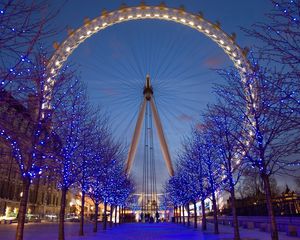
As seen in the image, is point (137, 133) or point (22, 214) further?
point (137, 133)

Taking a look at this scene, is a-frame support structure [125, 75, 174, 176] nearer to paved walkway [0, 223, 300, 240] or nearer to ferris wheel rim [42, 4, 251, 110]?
ferris wheel rim [42, 4, 251, 110]

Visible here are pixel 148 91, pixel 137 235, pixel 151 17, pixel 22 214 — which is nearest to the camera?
pixel 22 214

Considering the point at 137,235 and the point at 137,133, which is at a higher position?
the point at 137,133

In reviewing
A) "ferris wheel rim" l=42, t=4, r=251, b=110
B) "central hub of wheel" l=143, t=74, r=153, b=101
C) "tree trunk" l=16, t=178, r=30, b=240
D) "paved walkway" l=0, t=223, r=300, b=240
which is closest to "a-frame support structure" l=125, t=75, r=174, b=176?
"central hub of wheel" l=143, t=74, r=153, b=101

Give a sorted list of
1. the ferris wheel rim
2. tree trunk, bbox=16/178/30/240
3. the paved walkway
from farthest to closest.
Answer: the ferris wheel rim
the paved walkway
tree trunk, bbox=16/178/30/240

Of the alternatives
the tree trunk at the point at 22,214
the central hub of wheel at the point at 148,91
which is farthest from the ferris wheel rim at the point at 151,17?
the tree trunk at the point at 22,214

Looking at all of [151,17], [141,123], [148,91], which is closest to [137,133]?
[141,123]

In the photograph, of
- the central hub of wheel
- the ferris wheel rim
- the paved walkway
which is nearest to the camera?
the paved walkway

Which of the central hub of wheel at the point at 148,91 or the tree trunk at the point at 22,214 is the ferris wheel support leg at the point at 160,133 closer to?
the central hub of wheel at the point at 148,91

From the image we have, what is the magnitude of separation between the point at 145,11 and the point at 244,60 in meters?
11.5

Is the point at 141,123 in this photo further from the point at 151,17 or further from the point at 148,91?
the point at 151,17

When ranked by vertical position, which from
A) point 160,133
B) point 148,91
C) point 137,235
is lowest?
point 137,235

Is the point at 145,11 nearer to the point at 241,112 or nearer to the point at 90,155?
the point at 90,155

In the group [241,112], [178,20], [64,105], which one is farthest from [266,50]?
[178,20]
